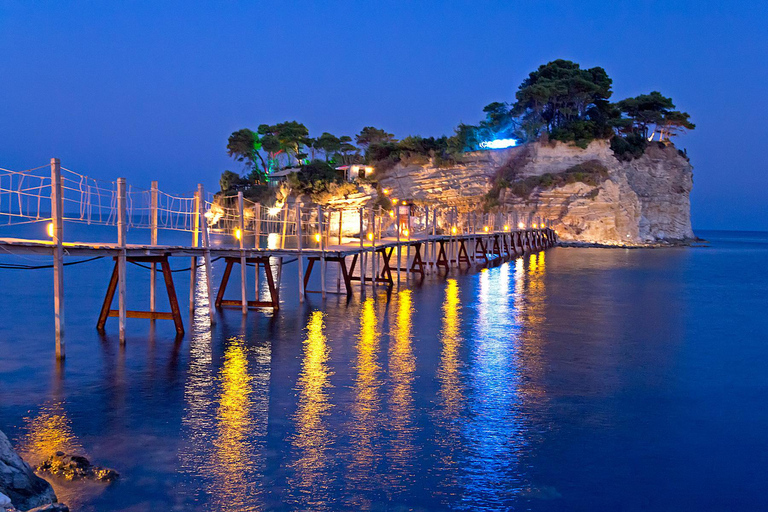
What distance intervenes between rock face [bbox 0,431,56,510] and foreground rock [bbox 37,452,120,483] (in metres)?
1.02

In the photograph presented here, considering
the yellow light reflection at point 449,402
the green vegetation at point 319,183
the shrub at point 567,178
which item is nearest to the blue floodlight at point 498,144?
the shrub at point 567,178

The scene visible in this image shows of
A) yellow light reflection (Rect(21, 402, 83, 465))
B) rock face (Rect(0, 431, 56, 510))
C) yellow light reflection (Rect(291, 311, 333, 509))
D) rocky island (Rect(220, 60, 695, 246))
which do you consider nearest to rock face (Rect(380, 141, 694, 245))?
rocky island (Rect(220, 60, 695, 246))

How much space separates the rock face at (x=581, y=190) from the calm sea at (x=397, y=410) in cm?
4399

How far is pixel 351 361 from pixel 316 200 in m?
60.7

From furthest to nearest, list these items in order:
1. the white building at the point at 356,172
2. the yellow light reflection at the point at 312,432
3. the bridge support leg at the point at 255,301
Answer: the white building at the point at 356,172 → the bridge support leg at the point at 255,301 → the yellow light reflection at the point at 312,432

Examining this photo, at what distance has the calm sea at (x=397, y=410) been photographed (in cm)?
730

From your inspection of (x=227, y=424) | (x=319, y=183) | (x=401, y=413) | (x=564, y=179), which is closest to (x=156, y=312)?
(x=227, y=424)

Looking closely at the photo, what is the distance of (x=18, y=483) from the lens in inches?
227

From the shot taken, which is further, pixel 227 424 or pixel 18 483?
pixel 227 424

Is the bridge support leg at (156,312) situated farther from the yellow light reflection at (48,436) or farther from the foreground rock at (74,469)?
the foreground rock at (74,469)

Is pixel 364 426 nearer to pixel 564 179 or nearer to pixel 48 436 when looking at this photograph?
pixel 48 436

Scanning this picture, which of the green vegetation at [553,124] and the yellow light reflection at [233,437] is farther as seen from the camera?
the green vegetation at [553,124]

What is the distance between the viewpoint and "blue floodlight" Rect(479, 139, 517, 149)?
69500 millimetres

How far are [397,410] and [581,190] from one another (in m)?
55.6
